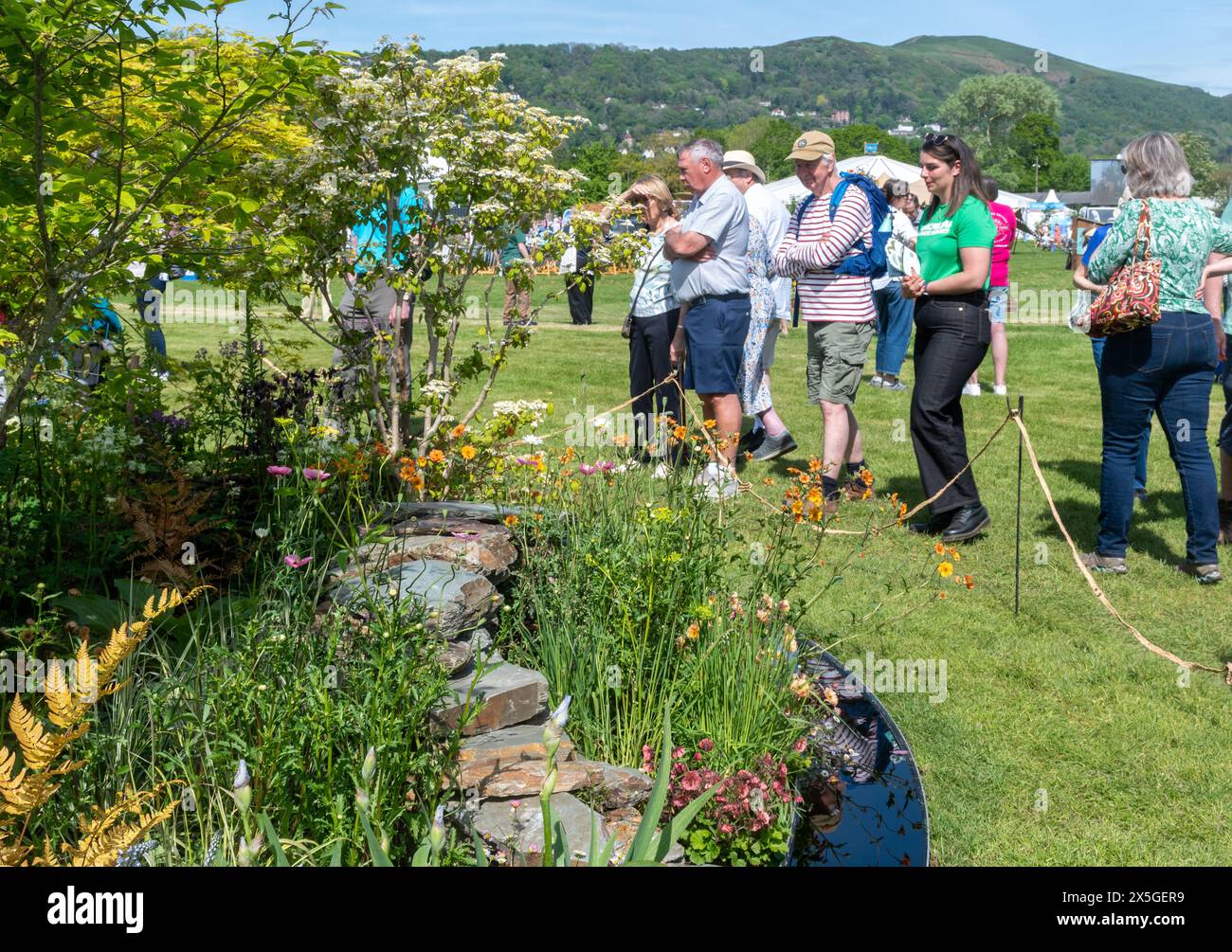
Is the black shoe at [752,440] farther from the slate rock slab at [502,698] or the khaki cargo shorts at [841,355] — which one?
the slate rock slab at [502,698]

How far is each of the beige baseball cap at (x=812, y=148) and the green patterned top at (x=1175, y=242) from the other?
6.40 feet

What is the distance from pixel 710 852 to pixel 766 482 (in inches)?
193

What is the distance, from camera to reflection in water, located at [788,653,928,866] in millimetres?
3113

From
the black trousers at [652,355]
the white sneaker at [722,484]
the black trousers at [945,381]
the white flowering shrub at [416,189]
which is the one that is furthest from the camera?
the black trousers at [652,355]

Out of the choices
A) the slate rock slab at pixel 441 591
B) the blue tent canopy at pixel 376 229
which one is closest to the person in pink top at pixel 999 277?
the blue tent canopy at pixel 376 229

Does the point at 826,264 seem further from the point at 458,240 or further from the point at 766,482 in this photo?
the point at 458,240

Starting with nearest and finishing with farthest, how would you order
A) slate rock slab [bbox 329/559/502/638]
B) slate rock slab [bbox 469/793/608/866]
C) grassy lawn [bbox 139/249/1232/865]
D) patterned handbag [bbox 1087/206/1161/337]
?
slate rock slab [bbox 469/793/608/866] < slate rock slab [bbox 329/559/502/638] < grassy lawn [bbox 139/249/1232/865] < patterned handbag [bbox 1087/206/1161/337]

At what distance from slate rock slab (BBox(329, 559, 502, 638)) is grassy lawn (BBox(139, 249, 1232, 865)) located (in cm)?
136

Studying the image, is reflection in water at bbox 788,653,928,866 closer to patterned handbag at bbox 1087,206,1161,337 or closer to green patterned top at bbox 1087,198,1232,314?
patterned handbag at bbox 1087,206,1161,337

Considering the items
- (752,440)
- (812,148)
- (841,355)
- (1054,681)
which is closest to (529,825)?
(1054,681)

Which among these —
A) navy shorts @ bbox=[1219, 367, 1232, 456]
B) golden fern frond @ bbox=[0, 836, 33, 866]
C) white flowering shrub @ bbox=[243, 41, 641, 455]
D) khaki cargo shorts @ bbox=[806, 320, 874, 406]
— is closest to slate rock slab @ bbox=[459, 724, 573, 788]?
golden fern frond @ bbox=[0, 836, 33, 866]

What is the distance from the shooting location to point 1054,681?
459cm

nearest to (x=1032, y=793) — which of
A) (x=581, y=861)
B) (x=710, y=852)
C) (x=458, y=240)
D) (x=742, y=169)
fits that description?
(x=710, y=852)

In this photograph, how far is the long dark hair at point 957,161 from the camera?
20.4 feet
